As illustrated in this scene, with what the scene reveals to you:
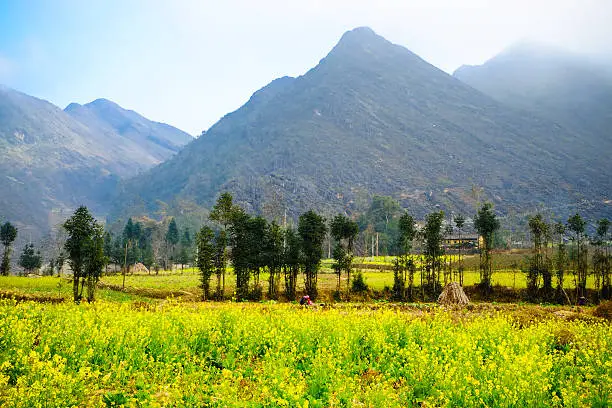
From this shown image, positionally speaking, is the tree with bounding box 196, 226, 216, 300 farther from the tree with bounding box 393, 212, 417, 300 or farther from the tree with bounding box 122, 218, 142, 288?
the tree with bounding box 122, 218, 142, 288

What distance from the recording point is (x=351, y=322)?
53.0ft

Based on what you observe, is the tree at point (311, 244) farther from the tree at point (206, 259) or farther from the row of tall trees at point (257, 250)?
the tree at point (206, 259)

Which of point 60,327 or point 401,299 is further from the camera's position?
point 401,299

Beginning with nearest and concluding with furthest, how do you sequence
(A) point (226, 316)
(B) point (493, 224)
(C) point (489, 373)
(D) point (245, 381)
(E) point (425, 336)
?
1. (C) point (489, 373)
2. (D) point (245, 381)
3. (E) point (425, 336)
4. (A) point (226, 316)
5. (B) point (493, 224)

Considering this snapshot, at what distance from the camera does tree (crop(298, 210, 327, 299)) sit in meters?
49.7

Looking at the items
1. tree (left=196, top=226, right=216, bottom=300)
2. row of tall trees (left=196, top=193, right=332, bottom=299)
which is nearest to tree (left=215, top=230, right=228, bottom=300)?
row of tall trees (left=196, top=193, right=332, bottom=299)

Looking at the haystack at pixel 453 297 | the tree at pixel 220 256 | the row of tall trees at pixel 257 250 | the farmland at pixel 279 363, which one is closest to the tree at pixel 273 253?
the row of tall trees at pixel 257 250

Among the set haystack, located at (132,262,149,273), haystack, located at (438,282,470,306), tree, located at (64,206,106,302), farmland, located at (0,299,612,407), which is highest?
tree, located at (64,206,106,302)

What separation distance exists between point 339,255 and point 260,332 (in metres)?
38.3

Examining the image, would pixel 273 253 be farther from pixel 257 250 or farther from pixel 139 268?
pixel 139 268

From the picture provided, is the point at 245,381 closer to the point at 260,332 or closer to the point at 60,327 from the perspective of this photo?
the point at 260,332

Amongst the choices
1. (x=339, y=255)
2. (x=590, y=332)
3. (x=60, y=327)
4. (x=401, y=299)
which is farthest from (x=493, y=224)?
(x=60, y=327)

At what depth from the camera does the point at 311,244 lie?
168ft

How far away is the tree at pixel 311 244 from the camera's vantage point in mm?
49688
